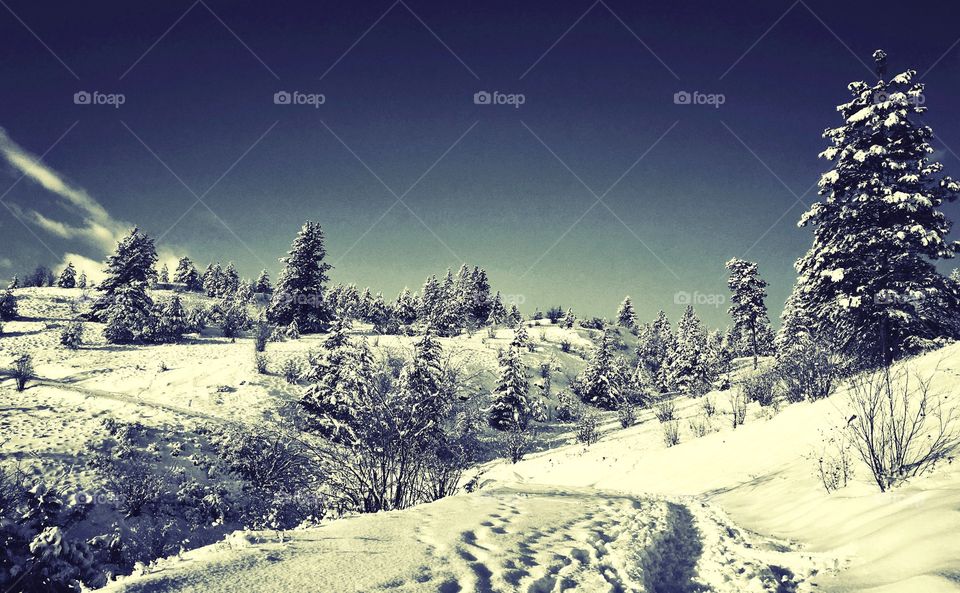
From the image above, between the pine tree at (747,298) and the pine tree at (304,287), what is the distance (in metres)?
45.6

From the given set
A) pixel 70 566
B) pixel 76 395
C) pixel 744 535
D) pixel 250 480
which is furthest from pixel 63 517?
pixel 744 535

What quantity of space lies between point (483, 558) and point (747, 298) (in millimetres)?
55905

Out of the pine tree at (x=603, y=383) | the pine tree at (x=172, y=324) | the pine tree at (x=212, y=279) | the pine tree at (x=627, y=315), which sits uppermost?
the pine tree at (x=212, y=279)

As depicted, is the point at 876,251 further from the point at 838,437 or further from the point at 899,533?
the point at 899,533

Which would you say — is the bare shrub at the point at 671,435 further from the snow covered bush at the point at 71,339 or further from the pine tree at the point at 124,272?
the pine tree at the point at 124,272

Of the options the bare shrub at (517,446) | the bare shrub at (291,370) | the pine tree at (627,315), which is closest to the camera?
the bare shrub at (517,446)

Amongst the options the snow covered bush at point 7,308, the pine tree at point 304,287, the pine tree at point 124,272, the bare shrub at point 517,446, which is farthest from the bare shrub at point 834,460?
the snow covered bush at point 7,308

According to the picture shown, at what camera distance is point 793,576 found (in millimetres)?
4531

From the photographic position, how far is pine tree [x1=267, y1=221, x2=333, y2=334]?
45656 mm

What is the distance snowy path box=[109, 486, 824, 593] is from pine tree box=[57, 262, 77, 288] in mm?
94453

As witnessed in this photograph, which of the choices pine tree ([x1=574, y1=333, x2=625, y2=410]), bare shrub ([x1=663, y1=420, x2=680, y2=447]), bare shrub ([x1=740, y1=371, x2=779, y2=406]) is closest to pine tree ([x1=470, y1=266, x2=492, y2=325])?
pine tree ([x1=574, y1=333, x2=625, y2=410])

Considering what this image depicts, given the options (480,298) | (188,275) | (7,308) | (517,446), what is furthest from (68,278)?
(517,446)

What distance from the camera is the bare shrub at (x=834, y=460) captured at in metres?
7.69

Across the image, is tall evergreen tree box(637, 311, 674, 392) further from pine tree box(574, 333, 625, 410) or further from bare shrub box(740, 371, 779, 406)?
bare shrub box(740, 371, 779, 406)
